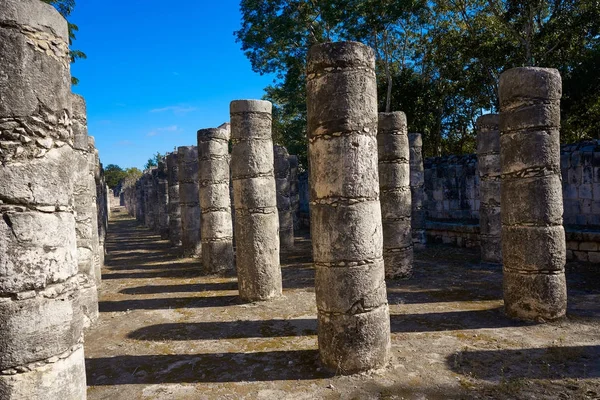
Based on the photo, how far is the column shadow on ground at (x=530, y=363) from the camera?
527cm

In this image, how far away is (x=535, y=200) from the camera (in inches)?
280

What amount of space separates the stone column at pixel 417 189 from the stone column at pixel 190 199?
24.0 ft

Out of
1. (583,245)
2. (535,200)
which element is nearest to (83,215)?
(535,200)

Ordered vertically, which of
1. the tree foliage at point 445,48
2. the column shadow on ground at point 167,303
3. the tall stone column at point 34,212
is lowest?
the column shadow on ground at point 167,303

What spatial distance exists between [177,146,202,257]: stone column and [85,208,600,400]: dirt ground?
4451mm

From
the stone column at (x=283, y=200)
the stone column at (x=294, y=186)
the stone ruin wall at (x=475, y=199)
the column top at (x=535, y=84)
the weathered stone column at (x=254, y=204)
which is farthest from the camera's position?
the stone column at (x=294, y=186)

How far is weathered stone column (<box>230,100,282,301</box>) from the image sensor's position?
903 cm

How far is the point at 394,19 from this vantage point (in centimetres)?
2186

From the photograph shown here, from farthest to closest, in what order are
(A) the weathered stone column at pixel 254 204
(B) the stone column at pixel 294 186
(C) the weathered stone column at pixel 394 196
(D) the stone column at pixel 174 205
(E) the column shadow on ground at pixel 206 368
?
(B) the stone column at pixel 294 186 < (D) the stone column at pixel 174 205 < (C) the weathered stone column at pixel 394 196 < (A) the weathered stone column at pixel 254 204 < (E) the column shadow on ground at pixel 206 368

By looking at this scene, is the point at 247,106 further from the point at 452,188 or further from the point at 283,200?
the point at 452,188

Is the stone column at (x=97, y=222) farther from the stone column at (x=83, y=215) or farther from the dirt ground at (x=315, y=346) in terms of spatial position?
the stone column at (x=83, y=215)

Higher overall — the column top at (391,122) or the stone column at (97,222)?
the column top at (391,122)

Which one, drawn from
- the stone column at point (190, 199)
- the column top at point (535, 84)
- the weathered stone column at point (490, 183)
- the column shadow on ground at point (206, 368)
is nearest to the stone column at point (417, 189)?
the weathered stone column at point (490, 183)

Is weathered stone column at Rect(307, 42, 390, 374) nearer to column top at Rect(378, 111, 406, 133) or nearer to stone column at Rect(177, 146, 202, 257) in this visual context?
column top at Rect(378, 111, 406, 133)
